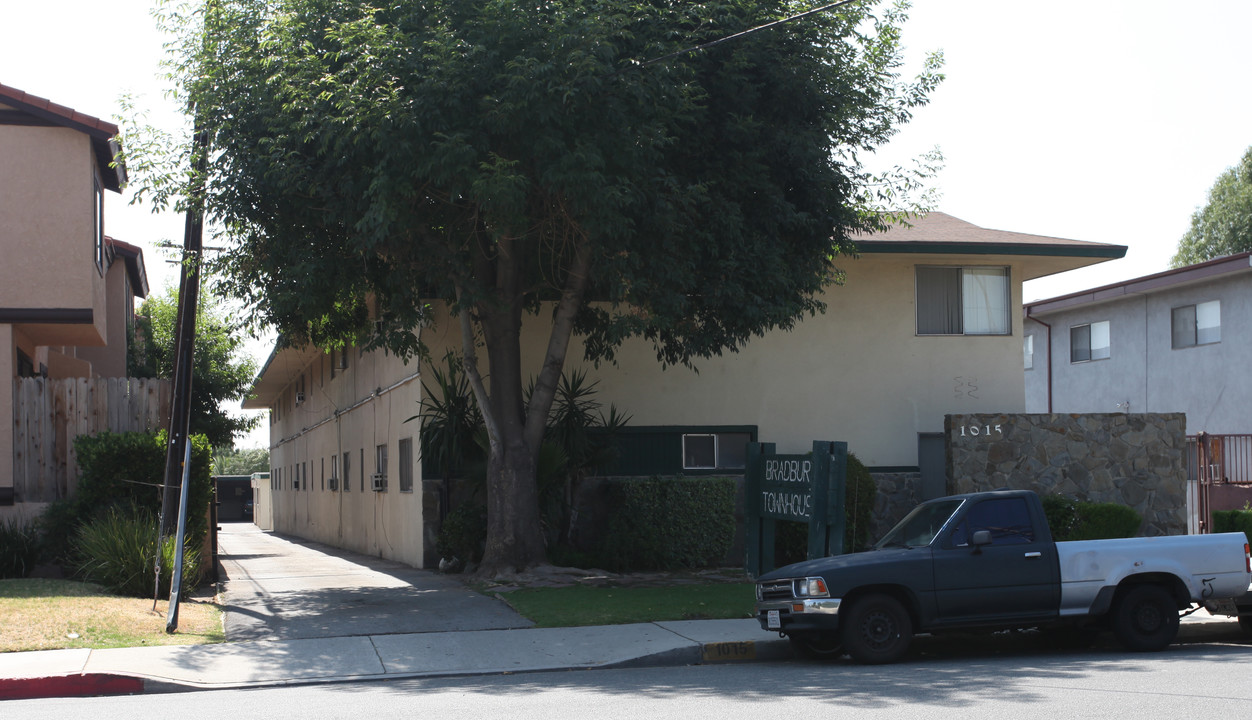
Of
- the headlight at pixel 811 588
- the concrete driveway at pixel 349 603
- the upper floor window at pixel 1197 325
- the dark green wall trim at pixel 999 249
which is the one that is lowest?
the concrete driveway at pixel 349 603

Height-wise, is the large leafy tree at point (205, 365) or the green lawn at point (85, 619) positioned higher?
the large leafy tree at point (205, 365)

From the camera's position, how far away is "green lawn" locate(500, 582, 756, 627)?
43.1 feet

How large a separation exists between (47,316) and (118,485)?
10.8 ft

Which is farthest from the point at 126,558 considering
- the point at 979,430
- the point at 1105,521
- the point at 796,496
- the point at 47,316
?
the point at 1105,521

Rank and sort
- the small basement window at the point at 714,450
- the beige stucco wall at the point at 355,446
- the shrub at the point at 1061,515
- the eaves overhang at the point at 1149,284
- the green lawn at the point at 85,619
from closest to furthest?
1. the green lawn at the point at 85,619
2. the shrub at the point at 1061,515
3. the small basement window at the point at 714,450
4. the beige stucco wall at the point at 355,446
5. the eaves overhang at the point at 1149,284

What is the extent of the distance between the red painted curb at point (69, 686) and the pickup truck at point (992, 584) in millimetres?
5815

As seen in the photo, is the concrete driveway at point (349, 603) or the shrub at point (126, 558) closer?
the concrete driveway at point (349, 603)

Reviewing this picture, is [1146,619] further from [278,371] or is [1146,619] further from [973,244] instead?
[278,371]

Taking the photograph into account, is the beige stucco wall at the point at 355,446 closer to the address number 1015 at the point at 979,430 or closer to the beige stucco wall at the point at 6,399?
the beige stucco wall at the point at 6,399

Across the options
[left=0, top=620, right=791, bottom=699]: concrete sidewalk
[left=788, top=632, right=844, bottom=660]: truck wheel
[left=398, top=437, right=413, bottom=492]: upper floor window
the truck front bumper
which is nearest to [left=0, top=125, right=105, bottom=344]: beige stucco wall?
[left=398, top=437, right=413, bottom=492]: upper floor window

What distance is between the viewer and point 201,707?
903 cm

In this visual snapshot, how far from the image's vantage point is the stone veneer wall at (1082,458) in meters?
19.2

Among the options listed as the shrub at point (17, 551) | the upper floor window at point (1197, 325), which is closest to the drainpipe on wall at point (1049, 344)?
the upper floor window at point (1197, 325)

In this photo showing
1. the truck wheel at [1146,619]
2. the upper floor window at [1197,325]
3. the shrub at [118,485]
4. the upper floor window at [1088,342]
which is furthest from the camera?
the upper floor window at [1088,342]
